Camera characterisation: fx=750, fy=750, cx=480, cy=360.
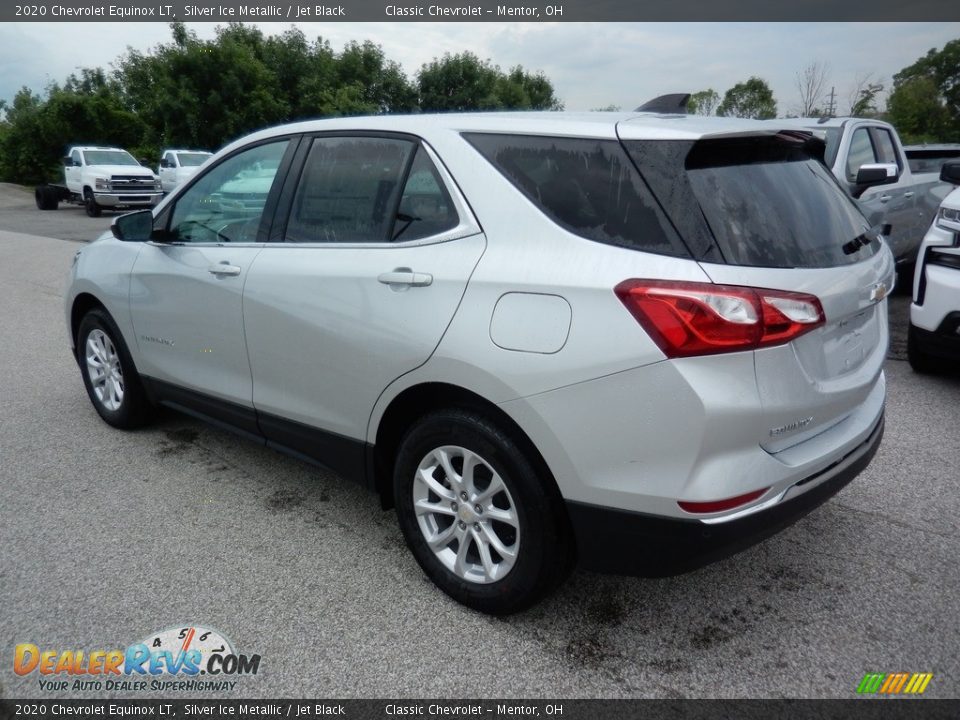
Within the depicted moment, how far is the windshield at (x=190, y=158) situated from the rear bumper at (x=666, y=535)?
24.4 meters

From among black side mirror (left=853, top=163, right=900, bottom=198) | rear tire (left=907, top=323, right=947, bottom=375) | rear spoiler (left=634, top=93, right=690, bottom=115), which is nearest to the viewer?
rear spoiler (left=634, top=93, right=690, bottom=115)

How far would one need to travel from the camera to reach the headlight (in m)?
4.77

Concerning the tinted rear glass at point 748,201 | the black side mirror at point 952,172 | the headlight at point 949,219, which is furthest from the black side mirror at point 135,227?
the black side mirror at point 952,172

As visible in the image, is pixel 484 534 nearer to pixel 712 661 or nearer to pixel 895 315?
pixel 712 661

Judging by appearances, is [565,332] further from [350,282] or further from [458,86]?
[458,86]

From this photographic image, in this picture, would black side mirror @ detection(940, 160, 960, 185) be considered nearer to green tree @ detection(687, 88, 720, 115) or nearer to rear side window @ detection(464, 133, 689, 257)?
rear side window @ detection(464, 133, 689, 257)

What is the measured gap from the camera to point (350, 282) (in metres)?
2.82

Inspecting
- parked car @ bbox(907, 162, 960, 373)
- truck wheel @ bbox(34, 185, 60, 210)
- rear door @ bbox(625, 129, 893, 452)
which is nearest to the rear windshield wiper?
rear door @ bbox(625, 129, 893, 452)

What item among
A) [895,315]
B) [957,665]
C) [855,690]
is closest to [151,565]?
[855,690]

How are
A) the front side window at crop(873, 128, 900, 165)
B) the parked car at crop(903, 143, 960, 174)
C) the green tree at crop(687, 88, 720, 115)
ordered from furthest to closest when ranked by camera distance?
1. the green tree at crop(687, 88, 720, 115)
2. the parked car at crop(903, 143, 960, 174)
3. the front side window at crop(873, 128, 900, 165)

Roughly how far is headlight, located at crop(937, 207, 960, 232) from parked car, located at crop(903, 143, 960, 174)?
5.04m

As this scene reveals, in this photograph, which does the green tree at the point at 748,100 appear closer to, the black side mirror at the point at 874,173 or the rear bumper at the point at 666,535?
the black side mirror at the point at 874,173

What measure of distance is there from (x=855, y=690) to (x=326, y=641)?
1.69 meters

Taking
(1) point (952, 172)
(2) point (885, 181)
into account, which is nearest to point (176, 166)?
(2) point (885, 181)
